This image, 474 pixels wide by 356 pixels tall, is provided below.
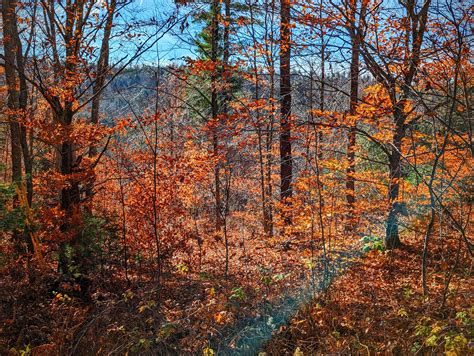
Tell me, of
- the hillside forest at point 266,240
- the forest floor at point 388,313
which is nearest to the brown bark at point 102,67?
the hillside forest at point 266,240

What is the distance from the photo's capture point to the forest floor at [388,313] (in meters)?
3.73

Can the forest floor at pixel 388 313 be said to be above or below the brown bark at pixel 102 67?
below

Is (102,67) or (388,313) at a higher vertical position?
(102,67)

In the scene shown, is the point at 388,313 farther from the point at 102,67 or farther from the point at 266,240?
the point at 102,67

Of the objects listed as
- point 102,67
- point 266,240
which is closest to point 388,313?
point 266,240

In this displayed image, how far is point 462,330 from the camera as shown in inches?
143

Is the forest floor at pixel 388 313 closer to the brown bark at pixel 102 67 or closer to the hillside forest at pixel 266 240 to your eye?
the hillside forest at pixel 266 240

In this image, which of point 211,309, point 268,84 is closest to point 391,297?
point 211,309

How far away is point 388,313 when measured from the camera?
5.20m

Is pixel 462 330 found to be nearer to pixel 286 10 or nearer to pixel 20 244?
pixel 286 10

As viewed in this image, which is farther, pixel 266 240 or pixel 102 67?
pixel 266 240

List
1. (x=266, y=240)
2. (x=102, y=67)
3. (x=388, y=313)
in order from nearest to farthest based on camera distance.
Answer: (x=388, y=313) < (x=102, y=67) < (x=266, y=240)

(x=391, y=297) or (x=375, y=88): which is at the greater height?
(x=375, y=88)

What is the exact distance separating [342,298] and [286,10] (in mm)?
4585
